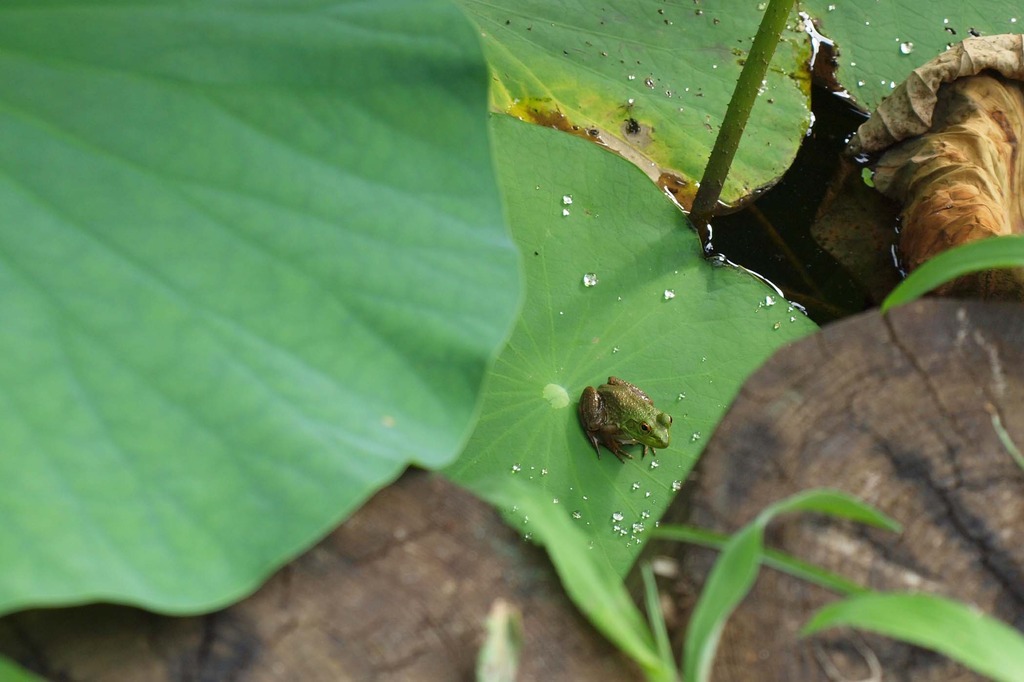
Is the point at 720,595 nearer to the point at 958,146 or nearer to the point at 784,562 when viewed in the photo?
the point at 784,562

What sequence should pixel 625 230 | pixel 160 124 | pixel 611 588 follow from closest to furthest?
pixel 611 588 < pixel 160 124 < pixel 625 230

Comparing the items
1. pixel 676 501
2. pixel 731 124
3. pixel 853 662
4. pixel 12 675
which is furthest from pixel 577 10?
pixel 12 675

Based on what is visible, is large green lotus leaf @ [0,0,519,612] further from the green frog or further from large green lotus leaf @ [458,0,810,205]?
large green lotus leaf @ [458,0,810,205]

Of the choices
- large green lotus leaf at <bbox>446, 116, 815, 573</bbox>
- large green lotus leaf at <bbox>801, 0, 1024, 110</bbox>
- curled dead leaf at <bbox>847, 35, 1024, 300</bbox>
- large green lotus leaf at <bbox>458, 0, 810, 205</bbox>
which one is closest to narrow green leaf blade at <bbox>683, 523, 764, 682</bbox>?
large green lotus leaf at <bbox>446, 116, 815, 573</bbox>

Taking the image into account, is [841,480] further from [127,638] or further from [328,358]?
[127,638]

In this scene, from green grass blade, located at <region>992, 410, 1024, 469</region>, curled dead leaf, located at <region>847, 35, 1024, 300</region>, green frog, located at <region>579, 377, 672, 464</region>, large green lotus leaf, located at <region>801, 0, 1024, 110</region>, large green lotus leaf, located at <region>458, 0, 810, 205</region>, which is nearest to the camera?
green grass blade, located at <region>992, 410, 1024, 469</region>

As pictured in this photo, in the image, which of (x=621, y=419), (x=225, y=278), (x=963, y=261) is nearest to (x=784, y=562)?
(x=963, y=261)

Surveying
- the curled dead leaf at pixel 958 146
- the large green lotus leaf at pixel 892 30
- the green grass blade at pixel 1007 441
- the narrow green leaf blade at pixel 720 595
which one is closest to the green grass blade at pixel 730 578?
the narrow green leaf blade at pixel 720 595
